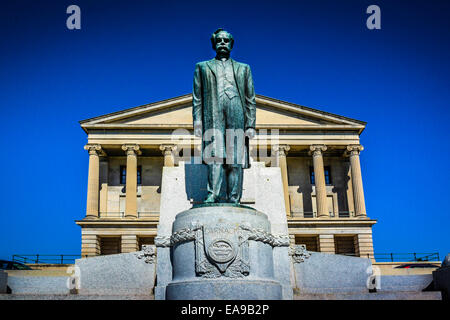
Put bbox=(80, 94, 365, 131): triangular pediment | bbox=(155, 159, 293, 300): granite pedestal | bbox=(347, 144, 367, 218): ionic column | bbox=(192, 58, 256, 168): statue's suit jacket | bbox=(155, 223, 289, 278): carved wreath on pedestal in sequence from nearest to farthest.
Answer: bbox=(155, 223, 289, 278): carved wreath on pedestal < bbox=(192, 58, 256, 168): statue's suit jacket < bbox=(155, 159, 293, 300): granite pedestal < bbox=(347, 144, 367, 218): ionic column < bbox=(80, 94, 365, 131): triangular pediment

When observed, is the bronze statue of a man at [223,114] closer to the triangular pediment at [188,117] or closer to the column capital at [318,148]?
the triangular pediment at [188,117]

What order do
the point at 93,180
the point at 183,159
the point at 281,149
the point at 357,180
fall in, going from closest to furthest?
the point at 183,159 < the point at 93,180 < the point at 357,180 < the point at 281,149

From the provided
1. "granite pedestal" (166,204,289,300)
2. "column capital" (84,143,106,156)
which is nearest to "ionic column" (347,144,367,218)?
"column capital" (84,143,106,156)

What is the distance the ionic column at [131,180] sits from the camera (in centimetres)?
5141

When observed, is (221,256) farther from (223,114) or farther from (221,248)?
(223,114)

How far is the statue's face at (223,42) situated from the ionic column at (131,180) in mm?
44017

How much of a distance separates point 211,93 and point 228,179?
4.87ft

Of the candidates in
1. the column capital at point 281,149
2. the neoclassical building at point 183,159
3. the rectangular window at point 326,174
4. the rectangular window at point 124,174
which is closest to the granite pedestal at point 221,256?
the neoclassical building at point 183,159

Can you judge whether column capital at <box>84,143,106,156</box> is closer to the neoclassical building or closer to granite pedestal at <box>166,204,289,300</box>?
the neoclassical building

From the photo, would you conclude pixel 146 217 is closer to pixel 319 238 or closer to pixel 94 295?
pixel 319 238

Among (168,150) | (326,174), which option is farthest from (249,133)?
(326,174)

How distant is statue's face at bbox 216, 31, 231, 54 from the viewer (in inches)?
342

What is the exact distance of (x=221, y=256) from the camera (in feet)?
24.4
